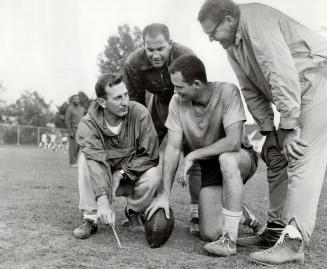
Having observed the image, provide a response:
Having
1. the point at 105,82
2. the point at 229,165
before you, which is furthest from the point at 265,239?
the point at 105,82

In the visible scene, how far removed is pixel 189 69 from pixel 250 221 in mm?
1653

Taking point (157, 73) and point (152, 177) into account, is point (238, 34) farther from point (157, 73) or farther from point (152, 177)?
point (157, 73)

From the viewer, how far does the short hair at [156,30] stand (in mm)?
5250

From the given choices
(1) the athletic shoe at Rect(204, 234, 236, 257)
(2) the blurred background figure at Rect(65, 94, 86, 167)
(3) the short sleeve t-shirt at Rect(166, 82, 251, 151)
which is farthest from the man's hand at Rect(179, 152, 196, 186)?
(2) the blurred background figure at Rect(65, 94, 86, 167)

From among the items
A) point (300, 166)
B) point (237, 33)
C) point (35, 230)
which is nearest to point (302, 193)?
point (300, 166)

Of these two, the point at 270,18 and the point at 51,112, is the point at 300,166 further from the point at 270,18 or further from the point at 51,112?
the point at 51,112

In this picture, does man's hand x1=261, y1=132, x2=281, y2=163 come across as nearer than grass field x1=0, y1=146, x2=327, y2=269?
No

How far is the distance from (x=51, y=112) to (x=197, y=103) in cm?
6156

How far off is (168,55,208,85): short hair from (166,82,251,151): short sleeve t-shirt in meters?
0.26

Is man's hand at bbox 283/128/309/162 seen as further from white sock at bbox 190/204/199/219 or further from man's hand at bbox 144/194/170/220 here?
white sock at bbox 190/204/199/219

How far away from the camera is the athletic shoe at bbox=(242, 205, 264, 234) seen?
4715 millimetres

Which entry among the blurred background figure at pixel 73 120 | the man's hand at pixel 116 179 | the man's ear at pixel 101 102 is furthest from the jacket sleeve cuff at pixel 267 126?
the blurred background figure at pixel 73 120

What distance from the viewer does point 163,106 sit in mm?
5895

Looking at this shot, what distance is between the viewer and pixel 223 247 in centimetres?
379
